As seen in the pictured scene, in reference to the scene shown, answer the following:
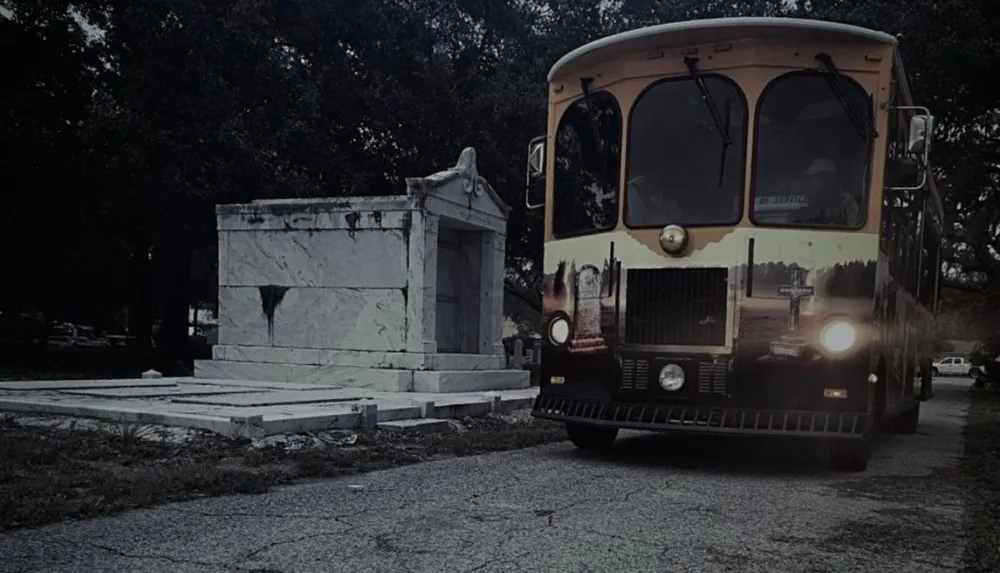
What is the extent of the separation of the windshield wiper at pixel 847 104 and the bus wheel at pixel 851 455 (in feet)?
7.70

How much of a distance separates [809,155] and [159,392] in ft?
24.7

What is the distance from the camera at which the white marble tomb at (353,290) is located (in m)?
12.5

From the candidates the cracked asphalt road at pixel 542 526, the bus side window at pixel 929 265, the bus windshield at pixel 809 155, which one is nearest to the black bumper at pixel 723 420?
the cracked asphalt road at pixel 542 526

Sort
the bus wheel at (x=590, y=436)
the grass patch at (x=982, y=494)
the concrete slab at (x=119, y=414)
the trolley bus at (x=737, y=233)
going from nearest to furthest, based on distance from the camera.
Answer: the grass patch at (x=982, y=494), the trolley bus at (x=737, y=233), the concrete slab at (x=119, y=414), the bus wheel at (x=590, y=436)

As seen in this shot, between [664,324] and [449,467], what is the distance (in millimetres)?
2065

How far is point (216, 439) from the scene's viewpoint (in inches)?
279

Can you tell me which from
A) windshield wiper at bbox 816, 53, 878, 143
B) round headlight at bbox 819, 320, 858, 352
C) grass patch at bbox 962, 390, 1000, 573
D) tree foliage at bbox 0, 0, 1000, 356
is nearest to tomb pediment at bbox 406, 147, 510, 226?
tree foliage at bbox 0, 0, 1000, 356

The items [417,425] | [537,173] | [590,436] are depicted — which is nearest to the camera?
[590,436]

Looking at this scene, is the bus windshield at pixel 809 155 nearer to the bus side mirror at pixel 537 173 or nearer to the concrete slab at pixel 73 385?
the bus side mirror at pixel 537 173

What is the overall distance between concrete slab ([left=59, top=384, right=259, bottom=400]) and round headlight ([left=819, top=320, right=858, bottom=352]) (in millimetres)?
6840

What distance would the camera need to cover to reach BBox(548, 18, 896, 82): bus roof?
6793 mm

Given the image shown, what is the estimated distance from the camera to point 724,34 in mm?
7051

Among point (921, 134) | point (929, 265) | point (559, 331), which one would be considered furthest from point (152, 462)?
point (929, 265)

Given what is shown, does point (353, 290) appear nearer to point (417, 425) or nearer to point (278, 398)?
point (278, 398)
